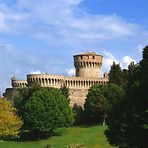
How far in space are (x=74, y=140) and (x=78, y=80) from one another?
58357 millimetres

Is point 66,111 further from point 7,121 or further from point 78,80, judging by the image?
point 78,80

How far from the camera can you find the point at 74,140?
79.9 m

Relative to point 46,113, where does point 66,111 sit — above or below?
above

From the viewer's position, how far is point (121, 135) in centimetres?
4744

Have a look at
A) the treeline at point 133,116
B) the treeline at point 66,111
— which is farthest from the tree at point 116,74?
the treeline at point 133,116

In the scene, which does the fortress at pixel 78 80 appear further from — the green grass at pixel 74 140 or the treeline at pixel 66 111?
the green grass at pixel 74 140

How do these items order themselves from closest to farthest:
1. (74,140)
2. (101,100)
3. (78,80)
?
(74,140), (101,100), (78,80)

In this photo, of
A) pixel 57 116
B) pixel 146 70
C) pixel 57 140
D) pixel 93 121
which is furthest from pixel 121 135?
pixel 93 121

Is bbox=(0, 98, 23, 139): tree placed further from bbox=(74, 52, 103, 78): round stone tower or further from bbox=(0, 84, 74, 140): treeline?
bbox=(74, 52, 103, 78): round stone tower

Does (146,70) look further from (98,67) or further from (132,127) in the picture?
(98,67)

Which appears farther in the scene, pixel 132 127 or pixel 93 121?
pixel 93 121

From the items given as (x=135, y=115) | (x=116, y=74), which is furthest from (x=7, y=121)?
(x=135, y=115)

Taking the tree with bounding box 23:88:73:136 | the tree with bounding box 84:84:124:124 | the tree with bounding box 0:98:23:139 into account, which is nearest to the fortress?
the tree with bounding box 84:84:124:124

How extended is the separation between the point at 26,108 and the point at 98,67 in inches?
2242
